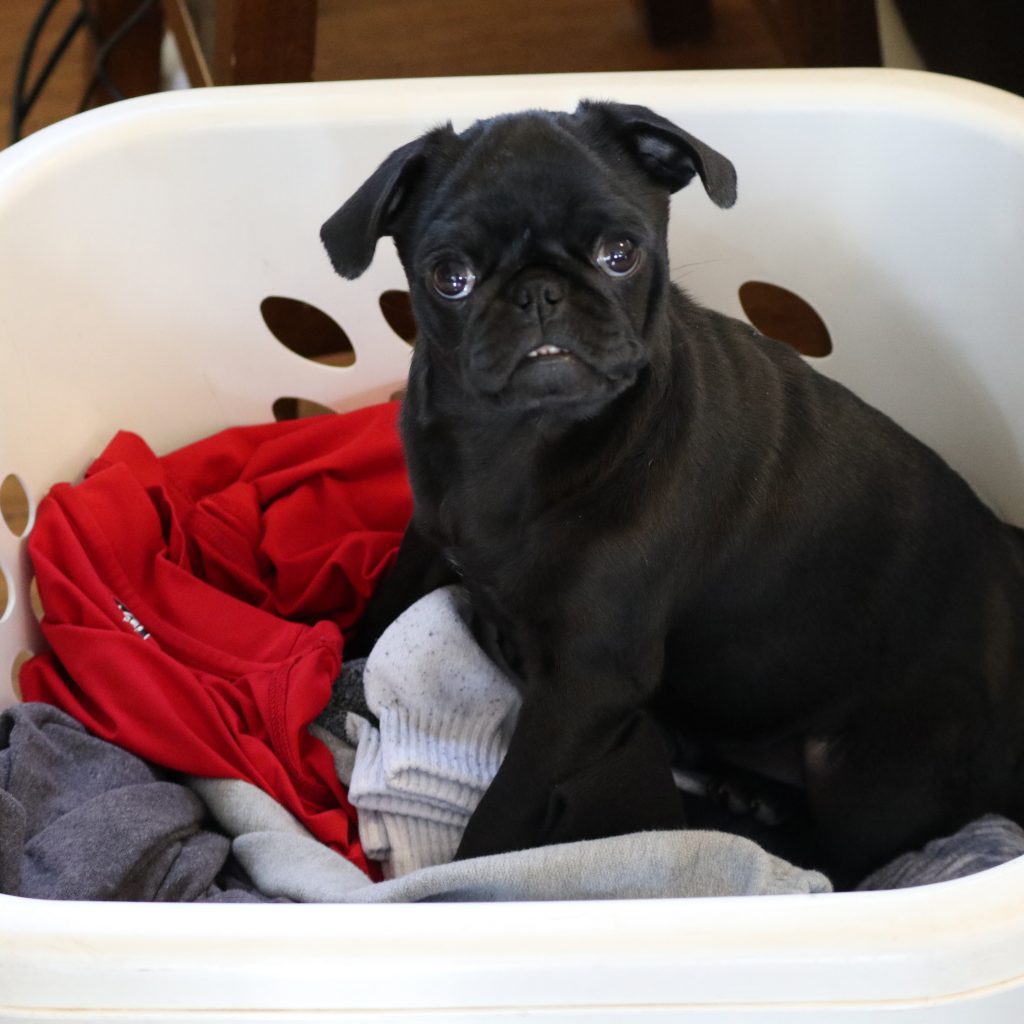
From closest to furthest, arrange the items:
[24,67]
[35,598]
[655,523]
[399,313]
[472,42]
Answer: [655,523]
[35,598]
[399,313]
[24,67]
[472,42]

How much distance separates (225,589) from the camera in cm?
158

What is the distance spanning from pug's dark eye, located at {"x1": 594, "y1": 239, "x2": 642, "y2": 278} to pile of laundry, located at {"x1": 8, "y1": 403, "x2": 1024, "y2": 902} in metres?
0.48

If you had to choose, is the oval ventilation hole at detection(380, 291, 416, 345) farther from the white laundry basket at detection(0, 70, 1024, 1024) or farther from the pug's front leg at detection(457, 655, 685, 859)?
the pug's front leg at detection(457, 655, 685, 859)

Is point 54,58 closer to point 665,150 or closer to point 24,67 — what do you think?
point 24,67

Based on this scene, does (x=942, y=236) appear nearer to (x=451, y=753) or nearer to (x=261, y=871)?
(x=451, y=753)

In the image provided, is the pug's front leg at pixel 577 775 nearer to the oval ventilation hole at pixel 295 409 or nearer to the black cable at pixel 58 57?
the oval ventilation hole at pixel 295 409

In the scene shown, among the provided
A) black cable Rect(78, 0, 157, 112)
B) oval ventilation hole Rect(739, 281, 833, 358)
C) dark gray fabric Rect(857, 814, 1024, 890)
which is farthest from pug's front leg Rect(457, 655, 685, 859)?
black cable Rect(78, 0, 157, 112)

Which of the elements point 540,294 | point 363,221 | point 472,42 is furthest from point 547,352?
point 472,42

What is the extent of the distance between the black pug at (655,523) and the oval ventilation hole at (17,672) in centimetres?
48

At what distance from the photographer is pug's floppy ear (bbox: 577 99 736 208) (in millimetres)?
1011

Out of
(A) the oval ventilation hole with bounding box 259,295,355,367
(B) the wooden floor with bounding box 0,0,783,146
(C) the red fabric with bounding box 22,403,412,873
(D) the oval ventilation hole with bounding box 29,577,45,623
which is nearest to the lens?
(C) the red fabric with bounding box 22,403,412,873

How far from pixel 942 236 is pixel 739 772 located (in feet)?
2.22

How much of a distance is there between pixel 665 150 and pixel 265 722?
0.74m

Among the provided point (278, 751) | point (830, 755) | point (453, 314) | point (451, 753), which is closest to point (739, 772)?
point (830, 755)
